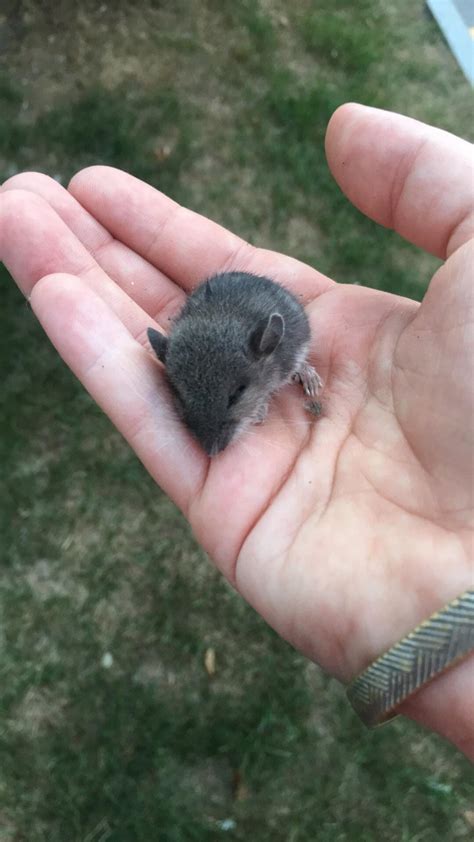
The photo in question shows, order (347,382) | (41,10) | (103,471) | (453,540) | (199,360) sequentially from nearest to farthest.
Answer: (453,540)
(199,360)
(347,382)
(103,471)
(41,10)

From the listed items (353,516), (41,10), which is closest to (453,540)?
(353,516)

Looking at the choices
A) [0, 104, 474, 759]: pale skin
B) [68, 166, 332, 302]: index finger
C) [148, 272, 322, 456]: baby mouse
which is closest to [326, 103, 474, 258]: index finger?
[0, 104, 474, 759]: pale skin

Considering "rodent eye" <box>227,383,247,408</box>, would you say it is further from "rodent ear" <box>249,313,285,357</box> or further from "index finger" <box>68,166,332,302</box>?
"index finger" <box>68,166,332,302</box>

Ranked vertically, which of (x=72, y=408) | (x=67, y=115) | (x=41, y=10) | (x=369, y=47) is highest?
(x=369, y=47)

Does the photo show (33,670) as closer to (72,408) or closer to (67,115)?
(72,408)

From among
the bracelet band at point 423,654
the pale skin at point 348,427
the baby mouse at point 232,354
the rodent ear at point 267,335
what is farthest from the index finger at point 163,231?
the bracelet band at point 423,654

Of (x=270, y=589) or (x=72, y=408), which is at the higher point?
(x=270, y=589)
